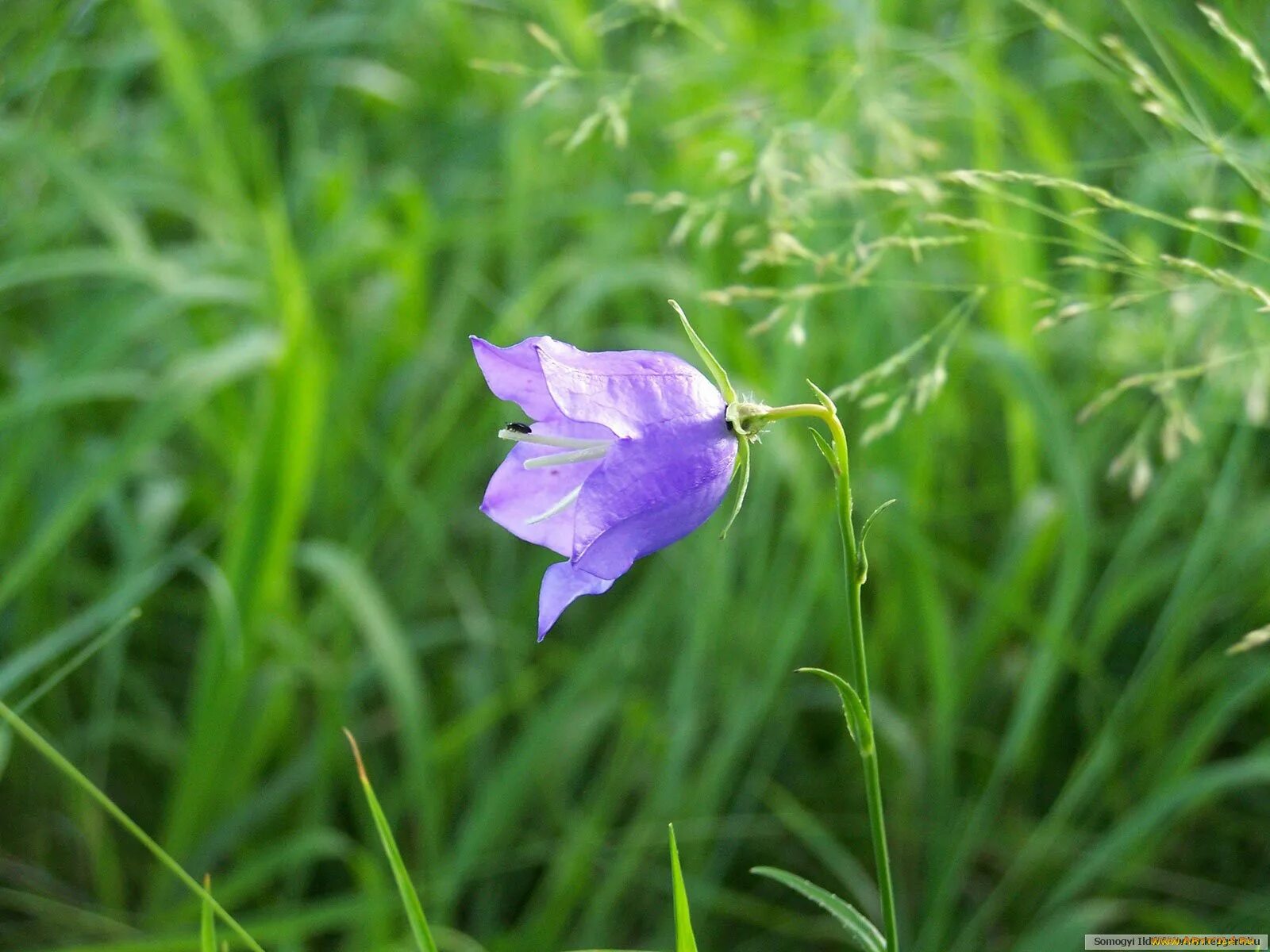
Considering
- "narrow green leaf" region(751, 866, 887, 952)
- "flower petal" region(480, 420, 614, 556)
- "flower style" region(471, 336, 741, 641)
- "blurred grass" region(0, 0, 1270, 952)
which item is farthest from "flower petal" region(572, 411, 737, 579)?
"blurred grass" region(0, 0, 1270, 952)

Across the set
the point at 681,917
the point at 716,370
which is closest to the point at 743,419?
the point at 716,370

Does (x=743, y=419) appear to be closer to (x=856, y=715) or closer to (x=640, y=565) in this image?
(x=856, y=715)

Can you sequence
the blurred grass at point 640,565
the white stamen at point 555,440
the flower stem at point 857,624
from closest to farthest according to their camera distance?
the flower stem at point 857,624
the white stamen at point 555,440
the blurred grass at point 640,565

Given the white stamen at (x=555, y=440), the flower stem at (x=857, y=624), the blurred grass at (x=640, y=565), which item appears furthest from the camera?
the blurred grass at (x=640, y=565)

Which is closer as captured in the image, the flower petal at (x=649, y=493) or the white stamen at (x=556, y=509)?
the flower petal at (x=649, y=493)

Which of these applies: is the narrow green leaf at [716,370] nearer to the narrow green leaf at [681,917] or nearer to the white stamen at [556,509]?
the white stamen at [556,509]

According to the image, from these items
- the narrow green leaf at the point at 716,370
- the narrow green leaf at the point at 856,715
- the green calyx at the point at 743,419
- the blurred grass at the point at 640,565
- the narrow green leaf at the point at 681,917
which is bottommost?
the blurred grass at the point at 640,565

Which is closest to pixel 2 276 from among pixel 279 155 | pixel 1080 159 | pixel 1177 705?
pixel 279 155

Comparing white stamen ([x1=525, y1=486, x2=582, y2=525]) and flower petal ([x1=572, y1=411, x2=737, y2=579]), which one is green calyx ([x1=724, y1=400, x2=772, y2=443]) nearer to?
flower petal ([x1=572, y1=411, x2=737, y2=579])

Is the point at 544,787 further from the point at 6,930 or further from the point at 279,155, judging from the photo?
the point at 279,155

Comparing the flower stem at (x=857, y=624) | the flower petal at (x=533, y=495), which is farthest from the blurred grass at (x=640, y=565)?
the flower stem at (x=857, y=624)
